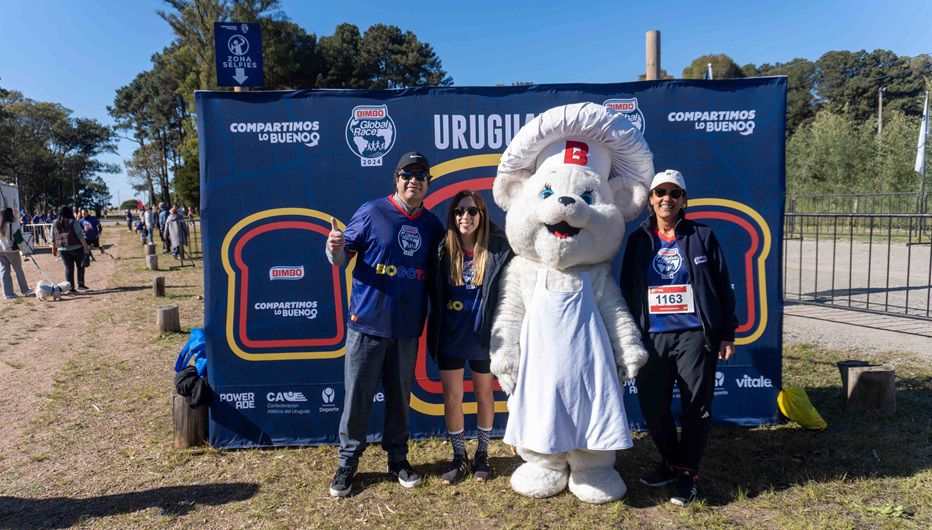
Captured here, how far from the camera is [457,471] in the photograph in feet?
12.3

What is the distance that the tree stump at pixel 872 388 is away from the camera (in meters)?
4.63

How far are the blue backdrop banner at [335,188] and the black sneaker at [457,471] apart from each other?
656 mm

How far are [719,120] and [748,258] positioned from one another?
1.10 meters

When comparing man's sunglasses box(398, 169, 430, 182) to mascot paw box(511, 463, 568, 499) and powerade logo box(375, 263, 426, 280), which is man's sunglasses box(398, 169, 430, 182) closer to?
powerade logo box(375, 263, 426, 280)

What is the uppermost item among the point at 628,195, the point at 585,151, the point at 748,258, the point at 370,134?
the point at 370,134

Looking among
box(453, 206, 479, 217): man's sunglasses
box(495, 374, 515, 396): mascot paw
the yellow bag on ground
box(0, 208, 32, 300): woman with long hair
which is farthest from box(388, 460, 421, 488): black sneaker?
box(0, 208, 32, 300): woman with long hair

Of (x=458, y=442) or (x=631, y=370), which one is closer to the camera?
(x=631, y=370)

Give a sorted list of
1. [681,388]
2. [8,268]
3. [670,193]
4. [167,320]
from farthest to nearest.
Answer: [8,268], [167,320], [681,388], [670,193]

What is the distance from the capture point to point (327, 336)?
4363 mm

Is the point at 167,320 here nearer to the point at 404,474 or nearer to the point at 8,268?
the point at 8,268

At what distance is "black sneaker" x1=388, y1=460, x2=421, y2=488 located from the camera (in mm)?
3676

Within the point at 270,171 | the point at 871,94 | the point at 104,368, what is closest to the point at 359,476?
the point at 270,171

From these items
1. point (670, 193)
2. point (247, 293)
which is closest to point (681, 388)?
point (670, 193)

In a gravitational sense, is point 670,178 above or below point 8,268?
above
